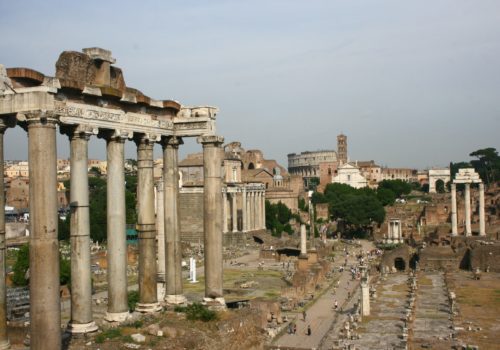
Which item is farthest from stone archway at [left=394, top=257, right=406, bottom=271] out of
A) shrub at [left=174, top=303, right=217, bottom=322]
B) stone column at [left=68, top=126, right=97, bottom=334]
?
stone column at [left=68, top=126, right=97, bottom=334]

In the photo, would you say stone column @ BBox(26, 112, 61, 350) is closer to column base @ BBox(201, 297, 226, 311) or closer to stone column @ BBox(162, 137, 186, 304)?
column base @ BBox(201, 297, 226, 311)

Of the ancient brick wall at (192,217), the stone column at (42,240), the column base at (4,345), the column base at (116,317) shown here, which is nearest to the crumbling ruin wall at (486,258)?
the ancient brick wall at (192,217)

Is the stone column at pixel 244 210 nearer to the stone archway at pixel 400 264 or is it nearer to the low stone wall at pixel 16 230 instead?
the low stone wall at pixel 16 230

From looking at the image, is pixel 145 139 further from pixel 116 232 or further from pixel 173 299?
pixel 173 299

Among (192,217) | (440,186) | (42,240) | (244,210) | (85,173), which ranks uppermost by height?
(85,173)

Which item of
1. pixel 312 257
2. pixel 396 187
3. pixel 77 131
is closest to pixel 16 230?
pixel 312 257

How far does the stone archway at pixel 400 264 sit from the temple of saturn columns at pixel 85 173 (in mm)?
42815

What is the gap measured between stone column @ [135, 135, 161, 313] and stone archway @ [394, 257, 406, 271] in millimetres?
43984

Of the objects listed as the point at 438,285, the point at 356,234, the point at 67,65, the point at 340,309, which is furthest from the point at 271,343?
the point at 356,234

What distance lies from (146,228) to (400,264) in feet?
148

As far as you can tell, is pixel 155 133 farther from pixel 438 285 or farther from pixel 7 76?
pixel 438 285

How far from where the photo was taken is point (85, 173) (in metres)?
13.3

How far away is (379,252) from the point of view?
2682 inches

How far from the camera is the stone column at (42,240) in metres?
11.0
